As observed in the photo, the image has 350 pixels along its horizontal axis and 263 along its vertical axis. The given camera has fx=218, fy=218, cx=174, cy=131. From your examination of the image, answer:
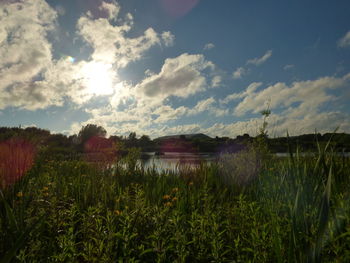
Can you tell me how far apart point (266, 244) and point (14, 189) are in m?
3.48

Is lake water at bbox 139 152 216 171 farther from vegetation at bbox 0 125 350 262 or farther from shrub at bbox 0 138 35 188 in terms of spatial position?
shrub at bbox 0 138 35 188

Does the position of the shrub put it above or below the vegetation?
above

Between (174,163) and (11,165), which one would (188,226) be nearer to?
(11,165)

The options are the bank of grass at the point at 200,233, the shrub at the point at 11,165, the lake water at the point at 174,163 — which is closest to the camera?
the bank of grass at the point at 200,233

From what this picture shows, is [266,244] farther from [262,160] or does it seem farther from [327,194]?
[262,160]

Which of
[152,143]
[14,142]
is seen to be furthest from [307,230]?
[152,143]

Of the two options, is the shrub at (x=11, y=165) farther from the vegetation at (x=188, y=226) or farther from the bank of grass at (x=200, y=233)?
the bank of grass at (x=200, y=233)

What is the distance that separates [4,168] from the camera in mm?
3592

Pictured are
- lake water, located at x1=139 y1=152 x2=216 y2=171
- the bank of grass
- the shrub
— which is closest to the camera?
the bank of grass

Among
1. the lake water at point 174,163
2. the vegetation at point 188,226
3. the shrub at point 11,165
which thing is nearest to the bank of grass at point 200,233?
the vegetation at point 188,226

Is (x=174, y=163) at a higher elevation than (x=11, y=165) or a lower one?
lower

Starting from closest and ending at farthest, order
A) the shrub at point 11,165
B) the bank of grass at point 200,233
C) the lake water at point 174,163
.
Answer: the bank of grass at point 200,233 → the shrub at point 11,165 → the lake water at point 174,163

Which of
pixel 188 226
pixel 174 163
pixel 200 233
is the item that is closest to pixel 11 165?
pixel 188 226

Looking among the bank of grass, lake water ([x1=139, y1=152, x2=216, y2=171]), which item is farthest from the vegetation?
lake water ([x1=139, y1=152, x2=216, y2=171])
